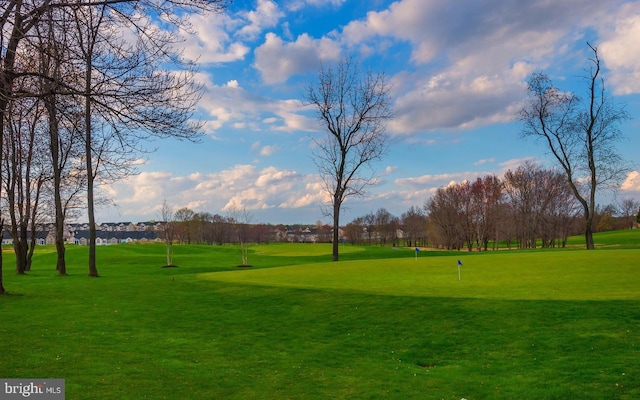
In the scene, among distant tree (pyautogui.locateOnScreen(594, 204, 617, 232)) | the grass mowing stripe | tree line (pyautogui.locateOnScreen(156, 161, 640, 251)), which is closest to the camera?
the grass mowing stripe

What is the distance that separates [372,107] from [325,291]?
990 inches

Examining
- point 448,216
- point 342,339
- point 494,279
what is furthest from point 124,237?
point 342,339

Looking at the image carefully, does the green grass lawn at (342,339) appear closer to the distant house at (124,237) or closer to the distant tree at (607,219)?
the distant tree at (607,219)

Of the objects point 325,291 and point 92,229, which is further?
point 92,229

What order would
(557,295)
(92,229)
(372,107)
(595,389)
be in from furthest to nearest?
1. (372,107)
2. (92,229)
3. (557,295)
4. (595,389)

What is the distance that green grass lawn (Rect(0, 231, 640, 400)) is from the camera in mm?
7629

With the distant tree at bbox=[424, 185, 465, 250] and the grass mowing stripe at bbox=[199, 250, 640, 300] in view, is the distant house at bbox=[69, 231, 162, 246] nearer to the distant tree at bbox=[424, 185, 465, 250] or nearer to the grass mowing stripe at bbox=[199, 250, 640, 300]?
the distant tree at bbox=[424, 185, 465, 250]

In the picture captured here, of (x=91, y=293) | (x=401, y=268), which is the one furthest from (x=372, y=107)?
(x=91, y=293)

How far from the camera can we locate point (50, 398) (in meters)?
6.74

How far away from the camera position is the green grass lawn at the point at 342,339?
7629 millimetres

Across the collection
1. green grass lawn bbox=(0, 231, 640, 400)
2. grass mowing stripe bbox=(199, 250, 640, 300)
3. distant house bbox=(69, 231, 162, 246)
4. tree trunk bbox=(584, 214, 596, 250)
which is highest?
tree trunk bbox=(584, 214, 596, 250)

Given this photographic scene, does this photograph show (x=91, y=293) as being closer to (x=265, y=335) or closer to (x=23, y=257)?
(x=265, y=335)

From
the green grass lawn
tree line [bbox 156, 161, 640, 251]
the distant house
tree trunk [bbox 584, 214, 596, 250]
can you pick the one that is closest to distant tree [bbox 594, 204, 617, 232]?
tree line [bbox 156, 161, 640, 251]

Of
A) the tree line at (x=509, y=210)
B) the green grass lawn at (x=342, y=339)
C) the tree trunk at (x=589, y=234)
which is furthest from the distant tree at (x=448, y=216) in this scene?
the green grass lawn at (x=342, y=339)
